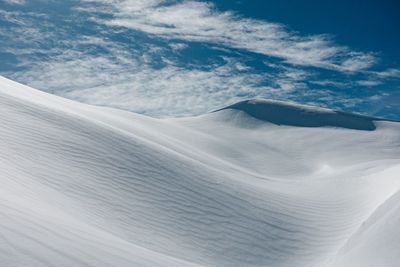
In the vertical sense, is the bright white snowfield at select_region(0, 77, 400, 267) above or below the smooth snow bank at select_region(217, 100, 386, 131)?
below

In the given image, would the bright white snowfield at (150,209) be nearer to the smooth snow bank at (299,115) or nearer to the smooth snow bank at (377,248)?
the smooth snow bank at (377,248)

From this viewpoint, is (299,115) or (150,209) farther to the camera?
(299,115)

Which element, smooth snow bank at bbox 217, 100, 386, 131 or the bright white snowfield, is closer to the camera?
the bright white snowfield

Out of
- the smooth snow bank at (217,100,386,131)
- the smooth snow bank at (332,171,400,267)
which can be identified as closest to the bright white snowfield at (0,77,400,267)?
the smooth snow bank at (332,171,400,267)

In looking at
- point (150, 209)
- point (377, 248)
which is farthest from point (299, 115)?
point (377, 248)

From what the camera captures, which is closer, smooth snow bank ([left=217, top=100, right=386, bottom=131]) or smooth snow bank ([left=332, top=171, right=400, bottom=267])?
smooth snow bank ([left=332, top=171, right=400, bottom=267])

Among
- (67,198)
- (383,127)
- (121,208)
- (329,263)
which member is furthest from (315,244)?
(383,127)

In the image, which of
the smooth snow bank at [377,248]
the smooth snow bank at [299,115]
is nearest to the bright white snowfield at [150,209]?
the smooth snow bank at [377,248]

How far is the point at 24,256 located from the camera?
3.79 meters

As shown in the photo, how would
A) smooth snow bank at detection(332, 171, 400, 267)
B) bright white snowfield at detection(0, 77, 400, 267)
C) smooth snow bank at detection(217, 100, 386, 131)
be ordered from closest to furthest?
bright white snowfield at detection(0, 77, 400, 267)
smooth snow bank at detection(332, 171, 400, 267)
smooth snow bank at detection(217, 100, 386, 131)

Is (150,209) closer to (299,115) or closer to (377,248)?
(377,248)

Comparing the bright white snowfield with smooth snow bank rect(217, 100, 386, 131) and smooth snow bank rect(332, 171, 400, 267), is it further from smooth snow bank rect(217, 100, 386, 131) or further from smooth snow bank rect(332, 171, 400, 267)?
smooth snow bank rect(217, 100, 386, 131)

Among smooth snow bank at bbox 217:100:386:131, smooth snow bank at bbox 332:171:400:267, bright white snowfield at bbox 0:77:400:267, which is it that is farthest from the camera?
smooth snow bank at bbox 217:100:386:131

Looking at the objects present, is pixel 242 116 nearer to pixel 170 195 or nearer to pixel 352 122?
pixel 352 122
